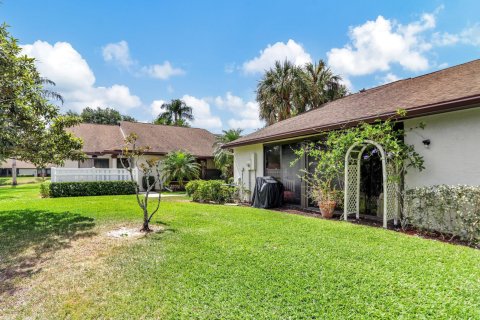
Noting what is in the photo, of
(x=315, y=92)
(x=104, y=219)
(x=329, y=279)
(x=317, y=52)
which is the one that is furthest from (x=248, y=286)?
(x=317, y=52)

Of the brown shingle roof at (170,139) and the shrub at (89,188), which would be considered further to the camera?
the brown shingle roof at (170,139)

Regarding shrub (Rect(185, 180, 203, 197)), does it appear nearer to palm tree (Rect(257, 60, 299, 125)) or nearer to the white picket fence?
the white picket fence

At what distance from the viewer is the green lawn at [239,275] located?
127 inches

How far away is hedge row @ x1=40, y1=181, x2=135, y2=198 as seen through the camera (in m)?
13.9

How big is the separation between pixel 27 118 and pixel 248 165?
8762mm

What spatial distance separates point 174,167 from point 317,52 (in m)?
15.1

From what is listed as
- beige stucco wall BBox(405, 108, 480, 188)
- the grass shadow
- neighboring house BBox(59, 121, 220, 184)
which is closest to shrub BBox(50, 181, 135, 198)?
neighboring house BBox(59, 121, 220, 184)

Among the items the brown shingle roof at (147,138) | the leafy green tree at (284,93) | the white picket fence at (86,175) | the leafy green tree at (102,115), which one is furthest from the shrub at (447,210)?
the leafy green tree at (102,115)

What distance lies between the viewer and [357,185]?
323 inches

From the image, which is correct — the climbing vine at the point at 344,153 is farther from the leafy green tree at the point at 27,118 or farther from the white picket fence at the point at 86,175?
the white picket fence at the point at 86,175

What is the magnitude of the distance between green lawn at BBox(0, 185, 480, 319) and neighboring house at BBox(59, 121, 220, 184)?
1409 centimetres

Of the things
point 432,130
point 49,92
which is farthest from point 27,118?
point 432,130

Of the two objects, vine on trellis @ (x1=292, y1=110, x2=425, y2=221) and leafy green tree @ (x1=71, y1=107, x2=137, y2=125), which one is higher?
leafy green tree @ (x1=71, y1=107, x2=137, y2=125)

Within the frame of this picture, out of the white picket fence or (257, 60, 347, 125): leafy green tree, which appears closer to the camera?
the white picket fence
